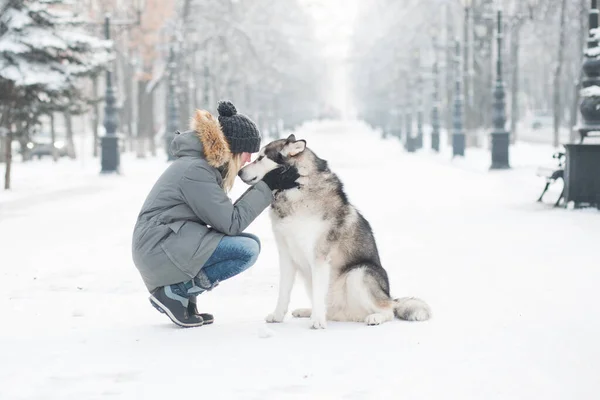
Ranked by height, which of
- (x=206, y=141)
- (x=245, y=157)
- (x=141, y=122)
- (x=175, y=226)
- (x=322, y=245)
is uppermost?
(x=206, y=141)

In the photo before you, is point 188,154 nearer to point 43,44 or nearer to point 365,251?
point 365,251

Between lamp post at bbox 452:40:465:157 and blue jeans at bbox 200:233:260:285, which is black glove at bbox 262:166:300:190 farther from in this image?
lamp post at bbox 452:40:465:157

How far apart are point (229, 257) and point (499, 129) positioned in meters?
19.7

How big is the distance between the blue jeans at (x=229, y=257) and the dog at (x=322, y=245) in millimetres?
237

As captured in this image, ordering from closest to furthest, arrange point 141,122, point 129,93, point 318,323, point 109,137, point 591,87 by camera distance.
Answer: point 318,323 → point 591,87 → point 109,137 → point 141,122 → point 129,93

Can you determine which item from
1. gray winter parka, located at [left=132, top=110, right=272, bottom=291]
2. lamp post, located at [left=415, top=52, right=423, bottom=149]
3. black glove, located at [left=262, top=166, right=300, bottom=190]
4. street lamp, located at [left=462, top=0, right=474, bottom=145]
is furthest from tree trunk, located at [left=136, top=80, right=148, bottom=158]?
black glove, located at [left=262, top=166, right=300, bottom=190]

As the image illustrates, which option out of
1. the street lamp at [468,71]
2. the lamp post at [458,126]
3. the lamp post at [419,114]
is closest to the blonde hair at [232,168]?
the lamp post at [458,126]

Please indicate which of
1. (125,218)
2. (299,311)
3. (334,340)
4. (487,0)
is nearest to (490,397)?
(334,340)

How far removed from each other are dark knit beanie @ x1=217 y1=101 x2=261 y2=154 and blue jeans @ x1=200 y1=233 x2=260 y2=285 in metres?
0.60

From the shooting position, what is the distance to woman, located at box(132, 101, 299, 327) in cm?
591

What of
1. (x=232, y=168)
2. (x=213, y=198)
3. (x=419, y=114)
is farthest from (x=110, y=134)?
(x=419, y=114)

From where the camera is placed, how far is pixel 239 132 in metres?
5.89

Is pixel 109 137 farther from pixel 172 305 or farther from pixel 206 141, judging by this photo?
pixel 206 141

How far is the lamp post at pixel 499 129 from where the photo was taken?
2466 cm
